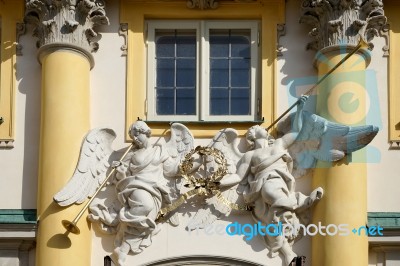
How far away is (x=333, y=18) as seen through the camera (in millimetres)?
23781

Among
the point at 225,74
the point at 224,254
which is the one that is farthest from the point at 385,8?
the point at 224,254

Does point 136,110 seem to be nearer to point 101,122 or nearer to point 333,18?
point 101,122

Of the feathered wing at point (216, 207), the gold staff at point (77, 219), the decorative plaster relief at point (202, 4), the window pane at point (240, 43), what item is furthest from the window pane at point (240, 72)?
the gold staff at point (77, 219)

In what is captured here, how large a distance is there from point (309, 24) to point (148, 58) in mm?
2336

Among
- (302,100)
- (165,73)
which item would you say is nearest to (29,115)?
(165,73)

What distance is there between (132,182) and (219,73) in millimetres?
2229

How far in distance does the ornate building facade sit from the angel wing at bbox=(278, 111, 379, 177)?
0.02m

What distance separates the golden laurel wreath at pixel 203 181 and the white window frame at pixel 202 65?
2.46 feet

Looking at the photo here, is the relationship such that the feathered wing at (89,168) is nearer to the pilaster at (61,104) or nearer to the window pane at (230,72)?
the pilaster at (61,104)

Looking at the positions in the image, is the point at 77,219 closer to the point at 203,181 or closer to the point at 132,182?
the point at 132,182

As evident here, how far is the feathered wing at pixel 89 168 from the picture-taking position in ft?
76.0

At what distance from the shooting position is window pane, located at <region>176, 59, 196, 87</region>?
2427cm

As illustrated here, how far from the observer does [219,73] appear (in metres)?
24.3

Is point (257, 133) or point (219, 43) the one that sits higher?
point (219, 43)
